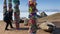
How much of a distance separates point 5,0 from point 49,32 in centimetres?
310

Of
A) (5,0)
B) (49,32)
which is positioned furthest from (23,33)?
(5,0)

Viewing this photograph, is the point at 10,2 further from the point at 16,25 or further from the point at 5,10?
the point at 16,25

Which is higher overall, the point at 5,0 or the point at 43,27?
the point at 5,0

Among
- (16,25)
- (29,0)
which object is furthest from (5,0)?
(29,0)

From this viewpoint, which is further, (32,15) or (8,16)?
(8,16)

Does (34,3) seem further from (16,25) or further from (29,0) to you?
(16,25)

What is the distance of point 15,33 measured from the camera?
12.4 metres

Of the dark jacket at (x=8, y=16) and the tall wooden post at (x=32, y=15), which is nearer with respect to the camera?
the tall wooden post at (x=32, y=15)

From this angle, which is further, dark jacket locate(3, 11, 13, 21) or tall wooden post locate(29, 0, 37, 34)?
dark jacket locate(3, 11, 13, 21)

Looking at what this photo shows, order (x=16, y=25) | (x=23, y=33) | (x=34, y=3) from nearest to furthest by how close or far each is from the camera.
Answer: (x=34, y=3) → (x=23, y=33) → (x=16, y=25)

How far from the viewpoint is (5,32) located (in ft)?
41.9

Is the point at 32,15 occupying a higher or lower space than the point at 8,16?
higher

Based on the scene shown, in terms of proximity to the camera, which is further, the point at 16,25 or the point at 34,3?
the point at 16,25

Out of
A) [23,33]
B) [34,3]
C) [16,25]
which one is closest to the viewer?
[34,3]
